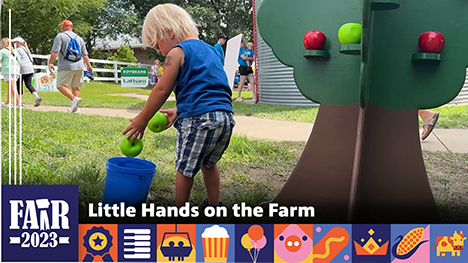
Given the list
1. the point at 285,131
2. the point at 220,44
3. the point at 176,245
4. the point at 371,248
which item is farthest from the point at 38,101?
the point at 371,248

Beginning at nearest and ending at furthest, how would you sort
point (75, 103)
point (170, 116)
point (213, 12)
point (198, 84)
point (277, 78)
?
1. point (198, 84)
2. point (213, 12)
3. point (170, 116)
4. point (277, 78)
5. point (75, 103)

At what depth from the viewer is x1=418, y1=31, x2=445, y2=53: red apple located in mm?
1668

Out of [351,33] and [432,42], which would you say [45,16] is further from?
[432,42]

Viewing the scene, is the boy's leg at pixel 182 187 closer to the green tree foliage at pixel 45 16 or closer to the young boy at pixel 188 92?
the young boy at pixel 188 92

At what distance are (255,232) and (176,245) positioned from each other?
1.01 ft

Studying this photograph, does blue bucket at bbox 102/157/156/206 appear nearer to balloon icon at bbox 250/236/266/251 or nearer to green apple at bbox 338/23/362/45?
balloon icon at bbox 250/236/266/251

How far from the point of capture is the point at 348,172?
1968 mm

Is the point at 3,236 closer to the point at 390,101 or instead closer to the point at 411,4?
the point at 390,101

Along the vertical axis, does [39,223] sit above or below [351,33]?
below

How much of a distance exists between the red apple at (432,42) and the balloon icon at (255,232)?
0.95 m

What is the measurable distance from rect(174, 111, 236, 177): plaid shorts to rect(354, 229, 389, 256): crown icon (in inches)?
28.6

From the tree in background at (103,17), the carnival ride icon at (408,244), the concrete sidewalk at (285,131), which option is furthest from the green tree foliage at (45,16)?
the concrete sidewalk at (285,131)

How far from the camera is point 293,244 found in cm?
169

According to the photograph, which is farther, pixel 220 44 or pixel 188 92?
pixel 220 44
